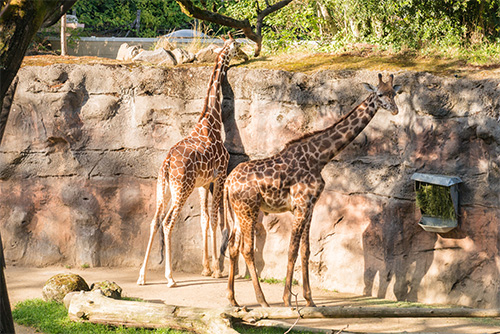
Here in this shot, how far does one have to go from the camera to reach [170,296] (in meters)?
→ 8.27

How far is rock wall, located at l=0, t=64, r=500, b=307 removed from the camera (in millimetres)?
8055

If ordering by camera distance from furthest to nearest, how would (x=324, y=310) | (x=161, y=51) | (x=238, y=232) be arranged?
(x=161, y=51) < (x=238, y=232) < (x=324, y=310)

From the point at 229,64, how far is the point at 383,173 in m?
2.99

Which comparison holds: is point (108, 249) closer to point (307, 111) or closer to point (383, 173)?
point (307, 111)

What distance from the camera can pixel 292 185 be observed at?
7.75 metres

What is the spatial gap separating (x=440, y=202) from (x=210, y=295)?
318 cm

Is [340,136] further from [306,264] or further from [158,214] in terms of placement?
[158,214]

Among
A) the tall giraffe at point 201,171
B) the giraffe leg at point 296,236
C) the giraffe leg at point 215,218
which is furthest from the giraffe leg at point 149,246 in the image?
the giraffe leg at point 296,236

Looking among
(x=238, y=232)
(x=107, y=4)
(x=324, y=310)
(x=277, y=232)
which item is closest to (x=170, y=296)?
(x=238, y=232)

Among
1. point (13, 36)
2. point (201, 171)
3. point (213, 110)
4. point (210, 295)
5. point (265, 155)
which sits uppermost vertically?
point (13, 36)

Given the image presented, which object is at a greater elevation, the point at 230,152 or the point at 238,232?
the point at 230,152

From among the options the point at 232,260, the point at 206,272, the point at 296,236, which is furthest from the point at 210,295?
the point at 296,236

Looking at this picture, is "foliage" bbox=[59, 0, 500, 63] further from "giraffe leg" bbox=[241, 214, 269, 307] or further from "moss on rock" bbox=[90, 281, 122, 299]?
"moss on rock" bbox=[90, 281, 122, 299]

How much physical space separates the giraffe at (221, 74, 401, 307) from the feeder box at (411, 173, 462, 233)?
40.6 inches
